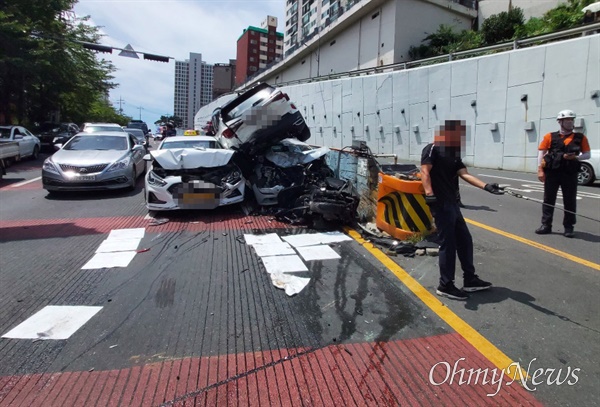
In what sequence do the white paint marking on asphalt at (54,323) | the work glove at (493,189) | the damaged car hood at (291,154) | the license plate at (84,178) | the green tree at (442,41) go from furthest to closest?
the green tree at (442,41), the license plate at (84,178), the damaged car hood at (291,154), the work glove at (493,189), the white paint marking on asphalt at (54,323)

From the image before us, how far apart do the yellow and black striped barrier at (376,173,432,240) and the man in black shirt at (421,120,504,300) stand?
1.42 meters

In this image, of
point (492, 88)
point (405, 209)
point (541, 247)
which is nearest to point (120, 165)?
point (405, 209)

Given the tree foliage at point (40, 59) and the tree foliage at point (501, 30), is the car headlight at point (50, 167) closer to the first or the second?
the tree foliage at point (40, 59)

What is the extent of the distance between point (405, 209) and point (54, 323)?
4.23m

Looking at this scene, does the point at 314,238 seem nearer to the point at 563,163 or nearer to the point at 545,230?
the point at 545,230

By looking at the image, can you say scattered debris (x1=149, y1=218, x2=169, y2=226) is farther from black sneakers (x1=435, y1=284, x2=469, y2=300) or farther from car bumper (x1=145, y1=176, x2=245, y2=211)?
black sneakers (x1=435, y1=284, x2=469, y2=300)

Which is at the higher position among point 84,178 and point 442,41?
point 442,41

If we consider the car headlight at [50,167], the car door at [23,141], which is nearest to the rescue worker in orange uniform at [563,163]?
the car headlight at [50,167]

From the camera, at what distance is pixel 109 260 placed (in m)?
4.77

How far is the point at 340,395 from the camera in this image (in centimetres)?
237

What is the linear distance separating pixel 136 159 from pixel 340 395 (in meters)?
Result: 9.72

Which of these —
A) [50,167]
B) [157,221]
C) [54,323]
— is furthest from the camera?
[50,167]

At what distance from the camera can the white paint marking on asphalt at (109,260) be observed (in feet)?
15.0

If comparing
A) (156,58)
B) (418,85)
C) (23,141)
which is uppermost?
(156,58)
